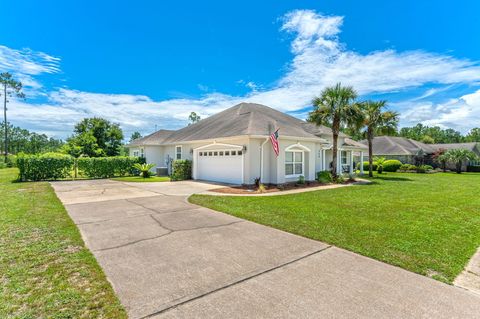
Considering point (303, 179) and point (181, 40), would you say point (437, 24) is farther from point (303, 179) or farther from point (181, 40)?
point (181, 40)

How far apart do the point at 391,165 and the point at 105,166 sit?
3159 cm

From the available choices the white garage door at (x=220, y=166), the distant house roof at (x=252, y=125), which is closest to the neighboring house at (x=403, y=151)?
the distant house roof at (x=252, y=125)

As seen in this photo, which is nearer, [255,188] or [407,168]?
[255,188]

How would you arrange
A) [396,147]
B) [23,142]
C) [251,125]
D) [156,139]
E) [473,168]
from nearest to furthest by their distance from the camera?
[251,125]
[156,139]
[473,168]
[396,147]
[23,142]

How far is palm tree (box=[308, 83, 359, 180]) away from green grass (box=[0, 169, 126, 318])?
49.3ft

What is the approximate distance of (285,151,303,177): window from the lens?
15271 mm

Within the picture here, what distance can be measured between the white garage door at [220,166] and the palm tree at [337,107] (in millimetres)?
6439

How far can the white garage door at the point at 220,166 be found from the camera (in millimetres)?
14758

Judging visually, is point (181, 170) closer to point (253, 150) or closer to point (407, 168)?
point (253, 150)

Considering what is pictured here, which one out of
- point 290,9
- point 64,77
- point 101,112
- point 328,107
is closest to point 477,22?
point 328,107

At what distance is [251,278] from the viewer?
3623 mm

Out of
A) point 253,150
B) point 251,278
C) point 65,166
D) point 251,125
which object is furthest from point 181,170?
point 251,278

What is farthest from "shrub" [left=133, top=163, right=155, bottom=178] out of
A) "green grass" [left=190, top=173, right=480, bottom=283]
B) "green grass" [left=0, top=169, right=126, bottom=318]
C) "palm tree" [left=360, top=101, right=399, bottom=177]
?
"palm tree" [left=360, top=101, right=399, bottom=177]

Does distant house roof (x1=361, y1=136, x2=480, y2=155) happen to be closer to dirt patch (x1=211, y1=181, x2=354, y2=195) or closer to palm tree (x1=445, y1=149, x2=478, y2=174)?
palm tree (x1=445, y1=149, x2=478, y2=174)
